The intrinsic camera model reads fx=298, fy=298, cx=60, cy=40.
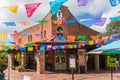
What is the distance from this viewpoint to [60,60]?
39.6 metres

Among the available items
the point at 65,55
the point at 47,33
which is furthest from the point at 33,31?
the point at 65,55

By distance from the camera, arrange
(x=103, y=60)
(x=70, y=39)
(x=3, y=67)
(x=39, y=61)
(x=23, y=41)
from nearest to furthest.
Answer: (x=3, y=67), (x=39, y=61), (x=70, y=39), (x=103, y=60), (x=23, y=41)

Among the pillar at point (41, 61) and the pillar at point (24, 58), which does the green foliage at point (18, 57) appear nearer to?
the pillar at point (24, 58)

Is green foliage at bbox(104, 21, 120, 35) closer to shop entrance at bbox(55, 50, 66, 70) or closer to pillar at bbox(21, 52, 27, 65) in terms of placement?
shop entrance at bbox(55, 50, 66, 70)

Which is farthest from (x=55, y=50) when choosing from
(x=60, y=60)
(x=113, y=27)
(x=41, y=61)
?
(x=113, y=27)

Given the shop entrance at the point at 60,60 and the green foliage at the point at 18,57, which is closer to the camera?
the shop entrance at the point at 60,60

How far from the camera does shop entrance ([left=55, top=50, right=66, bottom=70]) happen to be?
39.4 meters

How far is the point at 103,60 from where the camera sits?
4206 cm

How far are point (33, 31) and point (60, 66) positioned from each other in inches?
535

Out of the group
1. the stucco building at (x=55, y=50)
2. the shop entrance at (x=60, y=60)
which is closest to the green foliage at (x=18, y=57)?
the stucco building at (x=55, y=50)

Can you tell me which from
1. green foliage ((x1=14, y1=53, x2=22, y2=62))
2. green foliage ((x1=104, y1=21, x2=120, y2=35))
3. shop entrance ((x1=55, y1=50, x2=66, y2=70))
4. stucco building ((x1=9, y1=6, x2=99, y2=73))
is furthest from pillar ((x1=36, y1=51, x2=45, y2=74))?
green foliage ((x1=104, y1=21, x2=120, y2=35))

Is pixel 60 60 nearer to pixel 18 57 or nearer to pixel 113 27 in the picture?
pixel 18 57

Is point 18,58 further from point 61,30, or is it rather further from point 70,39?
point 70,39

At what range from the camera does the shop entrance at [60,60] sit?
39.4 m
